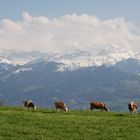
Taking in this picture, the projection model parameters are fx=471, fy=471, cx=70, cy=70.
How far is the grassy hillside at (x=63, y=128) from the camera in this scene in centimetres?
3800

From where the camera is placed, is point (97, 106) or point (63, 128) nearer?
point (63, 128)

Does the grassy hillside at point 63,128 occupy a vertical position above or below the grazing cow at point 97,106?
below

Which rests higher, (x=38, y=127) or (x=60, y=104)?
(x=60, y=104)

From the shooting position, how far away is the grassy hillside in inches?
1496

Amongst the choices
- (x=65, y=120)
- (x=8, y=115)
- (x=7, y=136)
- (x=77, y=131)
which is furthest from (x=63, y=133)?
(x=8, y=115)

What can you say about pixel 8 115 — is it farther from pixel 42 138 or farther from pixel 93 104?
pixel 93 104

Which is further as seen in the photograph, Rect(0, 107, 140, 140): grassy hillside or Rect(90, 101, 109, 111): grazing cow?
Rect(90, 101, 109, 111): grazing cow

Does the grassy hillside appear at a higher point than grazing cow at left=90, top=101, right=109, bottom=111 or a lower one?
lower

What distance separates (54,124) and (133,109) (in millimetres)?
27171

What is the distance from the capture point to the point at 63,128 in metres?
42.2

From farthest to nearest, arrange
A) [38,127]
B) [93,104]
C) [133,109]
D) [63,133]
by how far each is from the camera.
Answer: [93,104], [133,109], [38,127], [63,133]

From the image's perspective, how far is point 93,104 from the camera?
250 ft

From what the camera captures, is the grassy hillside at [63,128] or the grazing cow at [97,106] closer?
the grassy hillside at [63,128]

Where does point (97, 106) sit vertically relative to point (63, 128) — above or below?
above
